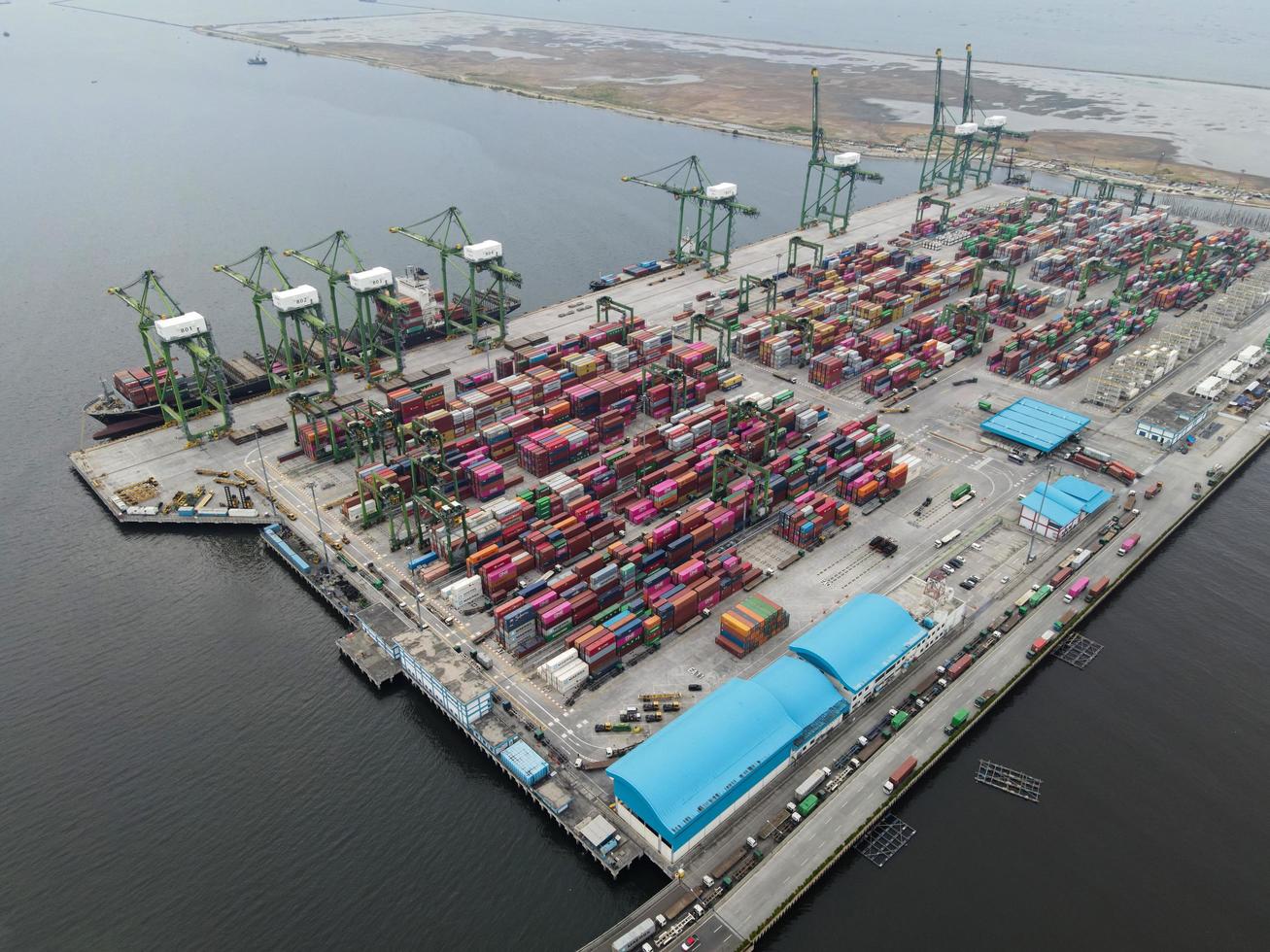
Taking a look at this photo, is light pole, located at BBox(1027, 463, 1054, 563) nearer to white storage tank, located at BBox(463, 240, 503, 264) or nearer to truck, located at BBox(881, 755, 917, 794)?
truck, located at BBox(881, 755, 917, 794)

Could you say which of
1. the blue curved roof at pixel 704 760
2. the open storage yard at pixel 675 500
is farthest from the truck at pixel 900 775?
the blue curved roof at pixel 704 760

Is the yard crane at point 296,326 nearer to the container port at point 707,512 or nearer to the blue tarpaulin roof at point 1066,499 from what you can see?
the container port at point 707,512

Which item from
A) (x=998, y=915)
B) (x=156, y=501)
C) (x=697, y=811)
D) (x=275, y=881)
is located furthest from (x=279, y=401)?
(x=998, y=915)

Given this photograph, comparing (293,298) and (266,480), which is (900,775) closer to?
(266,480)

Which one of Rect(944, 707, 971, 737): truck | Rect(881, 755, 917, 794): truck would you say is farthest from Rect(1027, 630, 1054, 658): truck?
Rect(881, 755, 917, 794): truck

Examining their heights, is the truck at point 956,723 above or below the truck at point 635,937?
above

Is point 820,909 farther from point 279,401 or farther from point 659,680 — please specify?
point 279,401
